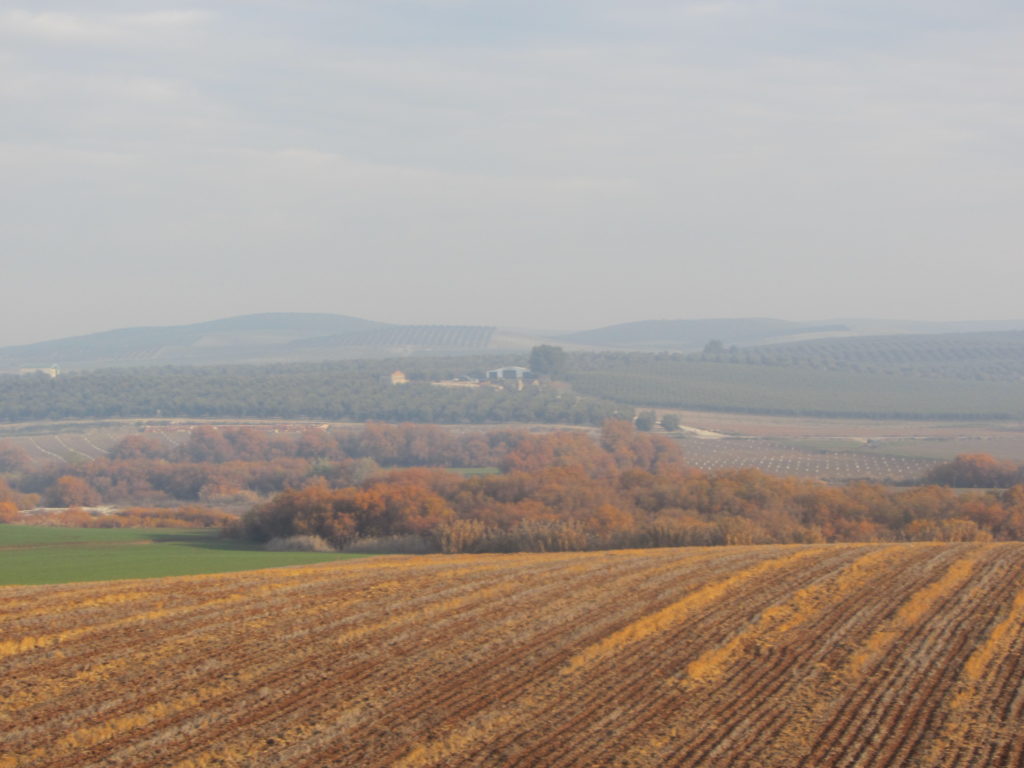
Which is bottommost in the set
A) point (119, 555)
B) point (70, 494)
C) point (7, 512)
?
point (70, 494)

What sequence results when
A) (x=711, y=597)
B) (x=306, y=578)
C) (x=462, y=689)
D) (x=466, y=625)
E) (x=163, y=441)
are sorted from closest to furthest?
(x=462, y=689), (x=466, y=625), (x=711, y=597), (x=306, y=578), (x=163, y=441)

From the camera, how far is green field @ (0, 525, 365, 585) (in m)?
26.9

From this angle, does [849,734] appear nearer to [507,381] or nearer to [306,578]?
[306,578]

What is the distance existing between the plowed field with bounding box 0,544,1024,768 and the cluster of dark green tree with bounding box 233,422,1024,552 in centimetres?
1495

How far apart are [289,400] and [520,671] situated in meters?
116

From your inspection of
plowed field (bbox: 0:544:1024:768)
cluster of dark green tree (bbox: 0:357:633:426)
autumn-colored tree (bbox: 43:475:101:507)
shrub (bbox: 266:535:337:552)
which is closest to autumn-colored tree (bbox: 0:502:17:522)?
autumn-colored tree (bbox: 43:475:101:507)

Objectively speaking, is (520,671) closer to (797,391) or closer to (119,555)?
(119,555)

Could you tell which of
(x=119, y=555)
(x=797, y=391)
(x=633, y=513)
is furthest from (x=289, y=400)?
(x=119, y=555)

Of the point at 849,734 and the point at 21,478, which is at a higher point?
the point at 849,734

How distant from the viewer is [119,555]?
33.3 meters

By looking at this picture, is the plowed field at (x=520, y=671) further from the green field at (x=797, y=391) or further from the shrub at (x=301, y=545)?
the green field at (x=797, y=391)

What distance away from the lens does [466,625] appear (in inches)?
628

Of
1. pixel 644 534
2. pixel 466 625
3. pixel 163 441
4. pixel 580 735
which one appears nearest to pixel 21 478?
pixel 163 441

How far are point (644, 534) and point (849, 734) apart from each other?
24.3 m
